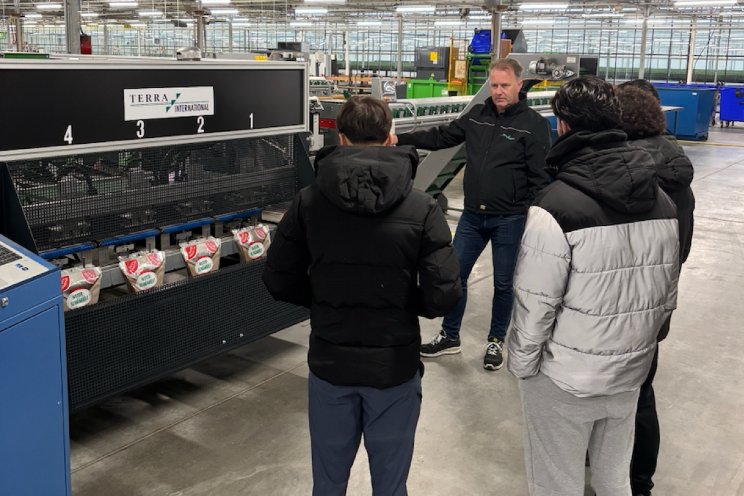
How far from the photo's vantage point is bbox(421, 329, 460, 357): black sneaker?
386 centimetres

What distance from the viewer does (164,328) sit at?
3.01m

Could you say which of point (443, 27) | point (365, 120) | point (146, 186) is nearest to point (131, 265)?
point (146, 186)

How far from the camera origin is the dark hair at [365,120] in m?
1.78

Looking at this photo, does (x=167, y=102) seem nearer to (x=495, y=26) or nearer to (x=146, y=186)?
(x=146, y=186)

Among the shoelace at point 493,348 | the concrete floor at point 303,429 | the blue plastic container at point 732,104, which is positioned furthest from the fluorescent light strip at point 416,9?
the shoelace at point 493,348

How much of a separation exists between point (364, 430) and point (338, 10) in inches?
871

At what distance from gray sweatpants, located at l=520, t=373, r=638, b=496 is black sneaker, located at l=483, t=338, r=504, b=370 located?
164 cm

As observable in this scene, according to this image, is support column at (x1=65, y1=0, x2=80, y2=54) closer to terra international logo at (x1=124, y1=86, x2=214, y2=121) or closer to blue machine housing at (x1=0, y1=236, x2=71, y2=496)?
terra international logo at (x1=124, y1=86, x2=214, y2=121)

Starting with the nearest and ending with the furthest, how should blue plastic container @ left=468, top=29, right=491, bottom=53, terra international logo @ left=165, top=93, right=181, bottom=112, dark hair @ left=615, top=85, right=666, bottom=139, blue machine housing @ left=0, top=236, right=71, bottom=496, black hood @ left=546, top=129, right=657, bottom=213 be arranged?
black hood @ left=546, top=129, right=657, bottom=213 < blue machine housing @ left=0, top=236, right=71, bottom=496 < dark hair @ left=615, top=85, right=666, bottom=139 < terra international logo @ left=165, top=93, right=181, bottom=112 < blue plastic container @ left=468, top=29, right=491, bottom=53

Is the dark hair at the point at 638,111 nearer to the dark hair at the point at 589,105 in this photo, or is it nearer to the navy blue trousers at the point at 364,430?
the dark hair at the point at 589,105

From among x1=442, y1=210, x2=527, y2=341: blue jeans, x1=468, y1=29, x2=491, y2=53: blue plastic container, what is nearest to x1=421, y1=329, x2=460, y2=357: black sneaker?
x1=442, y1=210, x2=527, y2=341: blue jeans

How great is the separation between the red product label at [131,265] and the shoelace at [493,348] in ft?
5.98

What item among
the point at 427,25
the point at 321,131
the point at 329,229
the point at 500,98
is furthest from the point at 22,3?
the point at 329,229

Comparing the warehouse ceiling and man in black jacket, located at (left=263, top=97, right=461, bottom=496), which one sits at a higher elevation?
the warehouse ceiling
